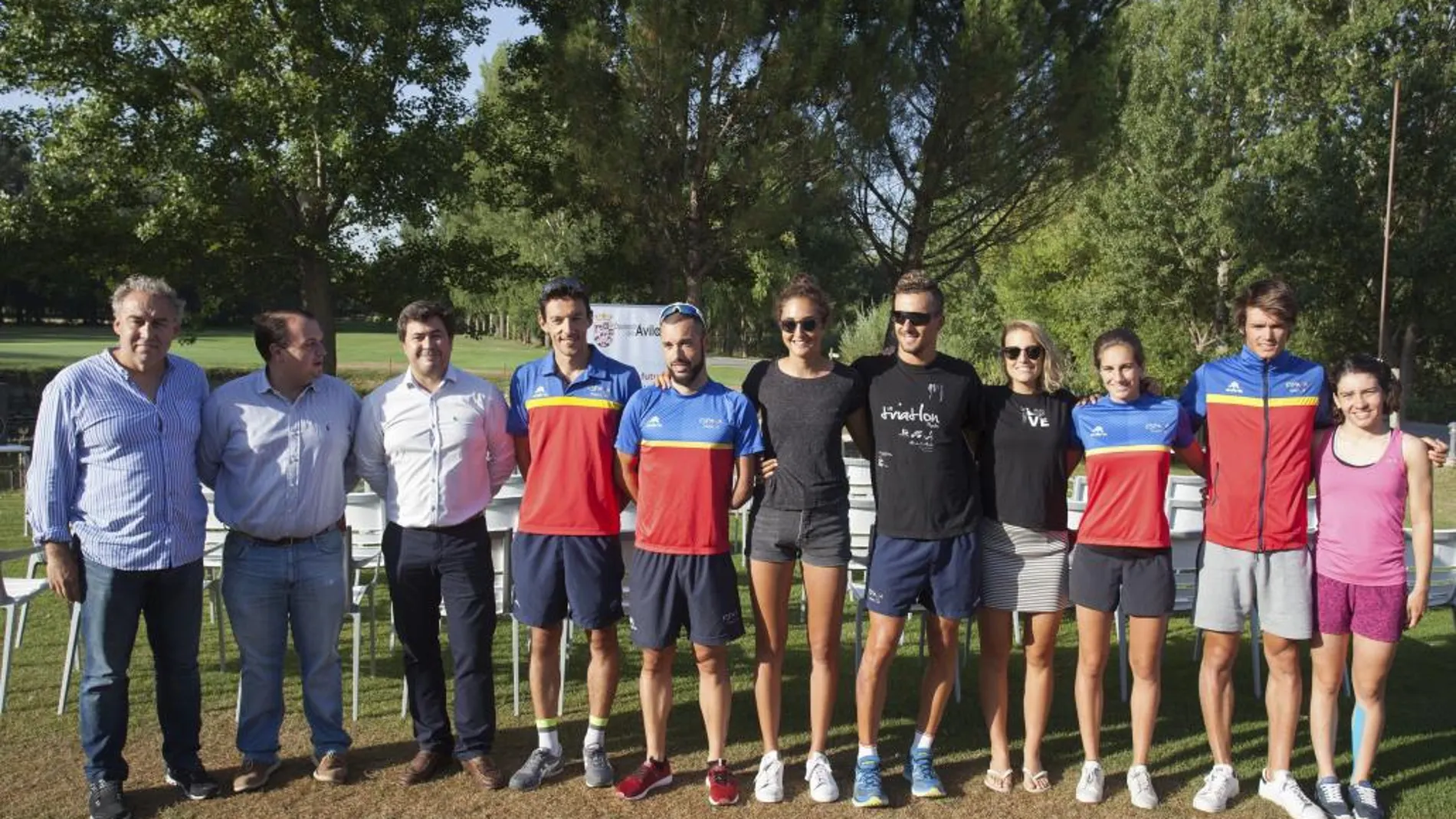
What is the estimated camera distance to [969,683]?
5.46 metres

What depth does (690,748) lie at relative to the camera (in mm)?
4496

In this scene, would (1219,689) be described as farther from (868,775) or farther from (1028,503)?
(868,775)

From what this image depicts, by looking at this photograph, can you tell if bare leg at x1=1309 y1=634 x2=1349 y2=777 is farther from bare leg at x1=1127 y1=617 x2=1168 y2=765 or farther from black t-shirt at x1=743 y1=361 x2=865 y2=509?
black t-shirt at x1=743 y1=361 x2=865 y2=509

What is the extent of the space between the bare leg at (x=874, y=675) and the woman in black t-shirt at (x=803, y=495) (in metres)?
0.13

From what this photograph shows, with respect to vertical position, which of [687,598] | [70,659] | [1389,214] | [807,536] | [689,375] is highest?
[1389,214]

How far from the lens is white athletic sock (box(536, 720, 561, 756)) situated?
13.5ft

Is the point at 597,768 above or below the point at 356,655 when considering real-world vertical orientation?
below

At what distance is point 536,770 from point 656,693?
1.78ft

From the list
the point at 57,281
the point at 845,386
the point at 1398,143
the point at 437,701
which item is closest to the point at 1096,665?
the point at 845,386

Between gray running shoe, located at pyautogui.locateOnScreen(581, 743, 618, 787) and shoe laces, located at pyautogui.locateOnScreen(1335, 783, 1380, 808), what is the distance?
2545 millimetres

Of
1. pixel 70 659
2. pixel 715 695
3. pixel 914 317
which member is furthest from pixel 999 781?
pixel 70 659

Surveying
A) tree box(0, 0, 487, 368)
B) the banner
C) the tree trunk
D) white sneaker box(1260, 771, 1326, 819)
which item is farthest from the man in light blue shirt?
the tree trunk

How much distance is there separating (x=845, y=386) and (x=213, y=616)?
15.1ft

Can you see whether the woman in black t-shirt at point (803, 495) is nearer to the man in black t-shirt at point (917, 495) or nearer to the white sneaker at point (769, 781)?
the white sneaker at point (769, 781)
